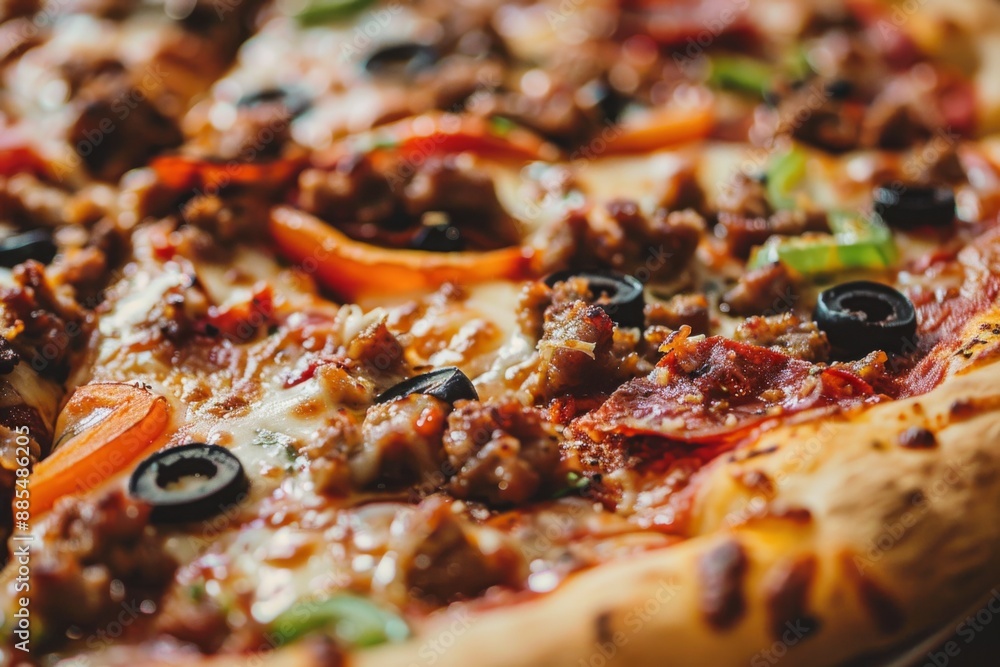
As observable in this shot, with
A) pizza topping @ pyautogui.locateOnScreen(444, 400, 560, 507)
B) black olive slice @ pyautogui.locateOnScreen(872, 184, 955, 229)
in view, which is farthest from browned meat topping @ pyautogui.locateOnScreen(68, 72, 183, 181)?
black olive slice @ pyautogui.locateOnScreen(872, 184, 955, 229)

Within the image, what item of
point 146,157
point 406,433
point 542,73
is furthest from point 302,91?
point 406,433

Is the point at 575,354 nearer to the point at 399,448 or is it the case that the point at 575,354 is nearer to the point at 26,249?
the point at 399,448

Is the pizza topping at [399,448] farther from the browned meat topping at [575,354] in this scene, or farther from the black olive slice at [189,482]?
the browned meat topping at [575,354]

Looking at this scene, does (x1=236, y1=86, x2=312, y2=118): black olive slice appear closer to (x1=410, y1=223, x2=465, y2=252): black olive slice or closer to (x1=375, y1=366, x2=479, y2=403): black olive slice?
(x1=410, y1=223, x2=465, y2=252): black olive slice

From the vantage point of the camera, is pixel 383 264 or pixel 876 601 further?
pixel 383 264

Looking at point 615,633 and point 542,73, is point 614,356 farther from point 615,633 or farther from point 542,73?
point 542,73

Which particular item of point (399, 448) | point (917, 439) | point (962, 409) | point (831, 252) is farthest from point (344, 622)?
point (831, 252)

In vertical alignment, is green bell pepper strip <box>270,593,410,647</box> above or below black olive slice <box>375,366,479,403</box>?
below
